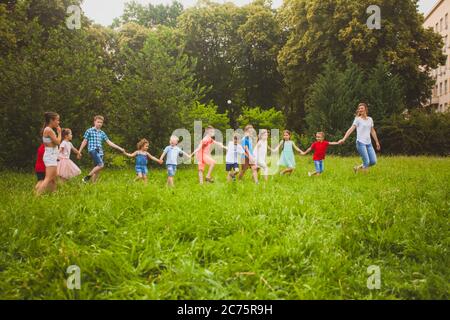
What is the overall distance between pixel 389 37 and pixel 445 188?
2204 centimetres

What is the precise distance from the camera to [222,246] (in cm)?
476

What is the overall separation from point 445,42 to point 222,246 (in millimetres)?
56175

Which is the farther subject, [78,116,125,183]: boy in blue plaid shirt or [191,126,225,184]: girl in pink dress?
[191,126,225,184]: girl in pink dress

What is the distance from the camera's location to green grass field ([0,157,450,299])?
12.7ft

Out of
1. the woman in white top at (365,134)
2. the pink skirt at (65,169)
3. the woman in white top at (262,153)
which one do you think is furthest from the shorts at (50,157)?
the woman in white top at (365,134)

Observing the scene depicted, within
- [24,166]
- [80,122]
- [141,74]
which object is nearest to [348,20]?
[141,74]

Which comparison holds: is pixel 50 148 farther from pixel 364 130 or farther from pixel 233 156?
pixel 364 130

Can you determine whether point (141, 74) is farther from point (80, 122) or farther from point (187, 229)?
point (187, 229)

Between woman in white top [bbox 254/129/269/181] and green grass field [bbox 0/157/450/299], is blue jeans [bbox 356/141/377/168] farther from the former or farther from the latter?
green grass field [bbox 0/157/450/299]

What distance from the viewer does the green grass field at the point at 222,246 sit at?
3867mm

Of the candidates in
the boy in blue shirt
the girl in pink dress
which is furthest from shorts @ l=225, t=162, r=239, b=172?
the girl in pink dress

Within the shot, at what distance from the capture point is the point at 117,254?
173 inches

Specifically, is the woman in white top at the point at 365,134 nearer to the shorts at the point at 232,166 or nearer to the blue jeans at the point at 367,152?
the blue jeans at the point at 367,152

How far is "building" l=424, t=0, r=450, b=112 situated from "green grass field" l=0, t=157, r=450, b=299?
164 ft
